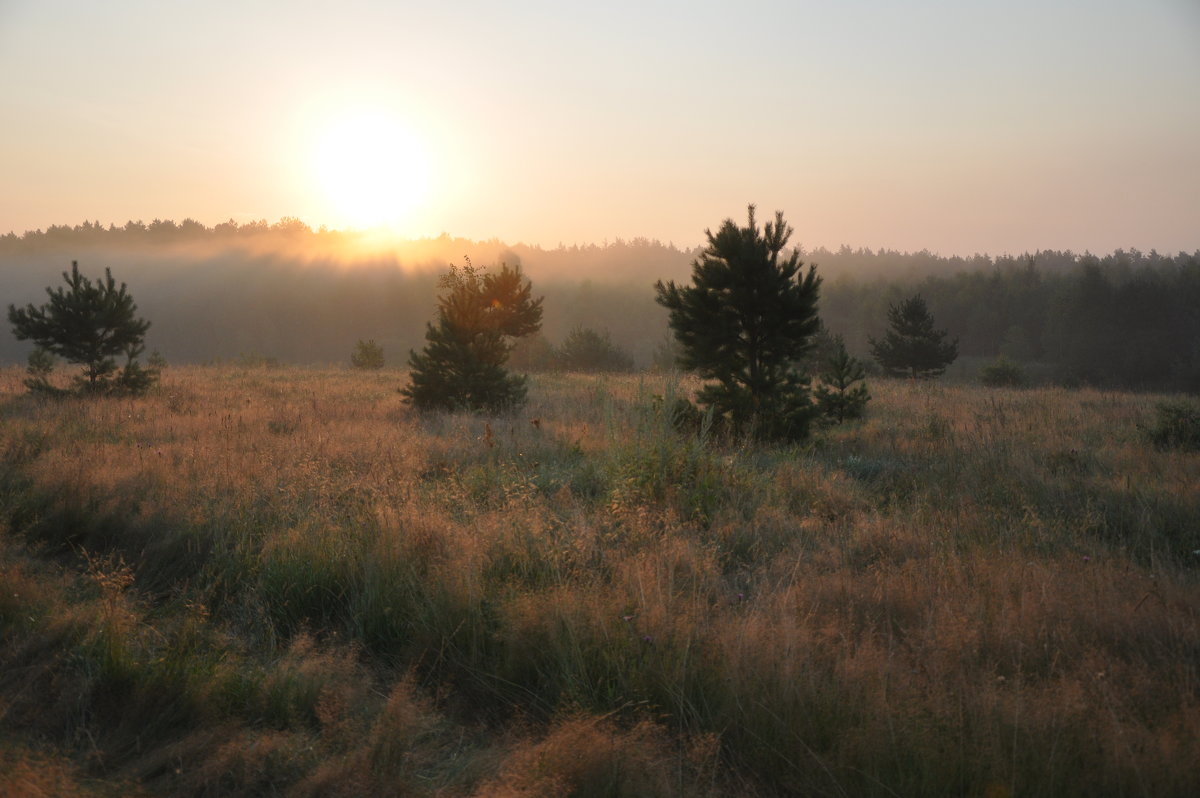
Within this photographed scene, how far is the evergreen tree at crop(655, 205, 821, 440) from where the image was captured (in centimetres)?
1057

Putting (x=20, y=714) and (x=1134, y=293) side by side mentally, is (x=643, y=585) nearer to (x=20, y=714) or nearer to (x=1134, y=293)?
(x=20, y=714)

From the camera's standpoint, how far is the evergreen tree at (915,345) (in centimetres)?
3366

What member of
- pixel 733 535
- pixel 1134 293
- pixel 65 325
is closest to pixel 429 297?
pixel 1134 293

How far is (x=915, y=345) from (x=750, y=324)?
26.7m

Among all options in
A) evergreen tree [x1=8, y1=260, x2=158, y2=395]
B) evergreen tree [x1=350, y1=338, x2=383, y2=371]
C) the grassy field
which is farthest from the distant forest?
the grassy field

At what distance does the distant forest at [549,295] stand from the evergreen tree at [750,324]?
30.3 m

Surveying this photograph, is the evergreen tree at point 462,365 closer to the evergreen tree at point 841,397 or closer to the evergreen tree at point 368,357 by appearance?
the evergreen tree at point 841,397

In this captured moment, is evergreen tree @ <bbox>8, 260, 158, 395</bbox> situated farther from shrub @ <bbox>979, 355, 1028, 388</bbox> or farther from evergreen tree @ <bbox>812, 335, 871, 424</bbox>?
shrub @ <bbox>979, 355, 1028, 388</bbox>

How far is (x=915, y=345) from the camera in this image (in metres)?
34.2

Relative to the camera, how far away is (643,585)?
3.65 metres

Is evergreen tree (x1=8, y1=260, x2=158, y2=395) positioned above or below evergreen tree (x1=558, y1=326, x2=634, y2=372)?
above

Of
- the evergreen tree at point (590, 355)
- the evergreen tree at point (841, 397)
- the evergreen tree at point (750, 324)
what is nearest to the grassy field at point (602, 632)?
the evergreen tree at point (750, 324)

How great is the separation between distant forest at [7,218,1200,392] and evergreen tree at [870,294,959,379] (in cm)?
1544

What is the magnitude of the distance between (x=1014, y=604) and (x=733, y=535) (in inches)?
75.9
